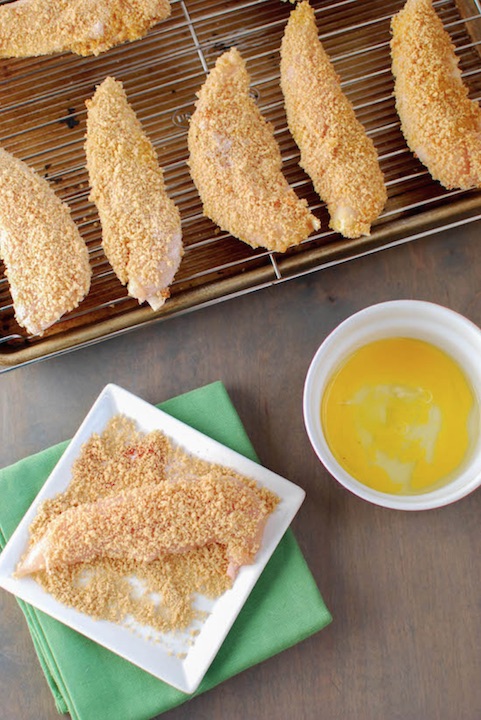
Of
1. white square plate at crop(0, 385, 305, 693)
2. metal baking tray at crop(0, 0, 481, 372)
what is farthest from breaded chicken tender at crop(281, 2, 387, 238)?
white square plate at crop(0, 385, 305, 693)

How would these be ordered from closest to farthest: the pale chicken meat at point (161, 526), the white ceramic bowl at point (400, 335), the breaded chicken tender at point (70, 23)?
the white ceramic bowl at point (400, 335) < the pale chicken meat at point (161, 526) < the breaded chicken tender at point (70, 23)

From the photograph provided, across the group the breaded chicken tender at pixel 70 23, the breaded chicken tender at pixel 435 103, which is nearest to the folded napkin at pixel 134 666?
the breaded chicken tender at pixel 435 103

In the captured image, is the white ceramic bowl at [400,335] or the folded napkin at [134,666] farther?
the folded napkin at [134,666]

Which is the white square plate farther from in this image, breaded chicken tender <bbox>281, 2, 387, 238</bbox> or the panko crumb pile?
breaded chicken tender <bbox>281, 2, 387, 238</bbox>

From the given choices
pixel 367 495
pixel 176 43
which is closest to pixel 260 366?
pixel 367 495

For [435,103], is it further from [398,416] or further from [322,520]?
[322,520]

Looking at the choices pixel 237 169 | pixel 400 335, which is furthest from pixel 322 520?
pixel 237 169

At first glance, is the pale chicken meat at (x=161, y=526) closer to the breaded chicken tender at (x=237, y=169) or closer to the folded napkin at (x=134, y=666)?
the folded napkin at (x=134, y=666)
